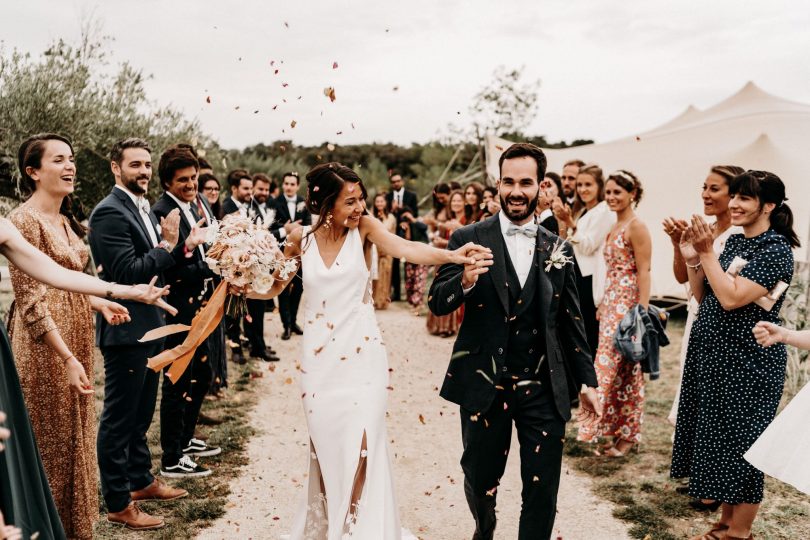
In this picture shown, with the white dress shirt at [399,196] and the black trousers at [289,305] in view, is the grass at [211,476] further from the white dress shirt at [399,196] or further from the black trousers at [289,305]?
the white dress shirt at [399,196]

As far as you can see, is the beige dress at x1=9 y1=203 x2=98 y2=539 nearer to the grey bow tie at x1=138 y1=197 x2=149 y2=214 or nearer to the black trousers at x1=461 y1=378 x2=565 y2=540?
the grey bow tie at x1=138 y1=197 x2=149 y2=214

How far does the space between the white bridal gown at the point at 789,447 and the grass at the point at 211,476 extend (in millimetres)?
3290

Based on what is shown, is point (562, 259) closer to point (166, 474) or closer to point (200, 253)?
point (200, 253)

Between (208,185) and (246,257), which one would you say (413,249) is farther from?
(208,185)

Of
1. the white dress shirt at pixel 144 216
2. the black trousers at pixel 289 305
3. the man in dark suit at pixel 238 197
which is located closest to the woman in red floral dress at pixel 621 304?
the white dress shirt at pixel 144 216

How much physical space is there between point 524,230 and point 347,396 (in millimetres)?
1286

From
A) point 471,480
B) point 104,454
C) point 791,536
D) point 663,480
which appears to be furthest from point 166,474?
point 791,536

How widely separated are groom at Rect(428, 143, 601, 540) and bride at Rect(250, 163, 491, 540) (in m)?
0.32

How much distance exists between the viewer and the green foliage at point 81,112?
8.77m

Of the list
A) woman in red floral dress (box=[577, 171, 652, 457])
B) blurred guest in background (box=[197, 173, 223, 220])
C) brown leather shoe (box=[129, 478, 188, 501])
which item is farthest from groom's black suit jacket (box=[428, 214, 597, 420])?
blurred guest in background (box=[197, 173, 223, 220])

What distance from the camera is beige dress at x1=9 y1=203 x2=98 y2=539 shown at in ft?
11.7

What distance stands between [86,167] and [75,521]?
25.3 feet

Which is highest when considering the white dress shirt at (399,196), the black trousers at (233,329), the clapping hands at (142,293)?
the white dress shirt at (399,196)

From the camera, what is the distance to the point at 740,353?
4.14 m
